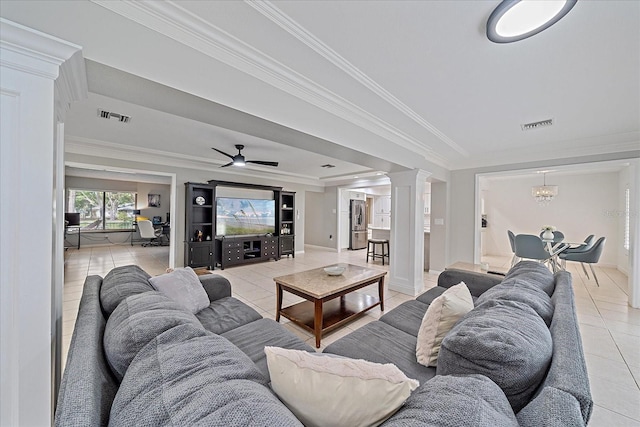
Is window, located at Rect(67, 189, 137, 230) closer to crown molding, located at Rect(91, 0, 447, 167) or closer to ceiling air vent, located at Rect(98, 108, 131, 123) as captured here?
ceiling air vent, located at Rect(98, 108, 131, 123)

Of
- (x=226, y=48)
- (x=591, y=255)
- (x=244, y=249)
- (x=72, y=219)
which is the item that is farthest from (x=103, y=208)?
(x=591, y=255)

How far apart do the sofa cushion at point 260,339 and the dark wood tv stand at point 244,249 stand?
13.6 feet

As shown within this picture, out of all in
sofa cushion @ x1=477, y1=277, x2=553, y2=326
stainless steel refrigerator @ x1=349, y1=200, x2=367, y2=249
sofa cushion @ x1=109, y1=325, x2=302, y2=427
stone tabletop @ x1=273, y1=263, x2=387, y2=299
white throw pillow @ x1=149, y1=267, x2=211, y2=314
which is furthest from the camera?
stainless steel refrigerator @ x1=349, y1=200, x2=367, y2=249

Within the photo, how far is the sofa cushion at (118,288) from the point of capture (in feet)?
4.13

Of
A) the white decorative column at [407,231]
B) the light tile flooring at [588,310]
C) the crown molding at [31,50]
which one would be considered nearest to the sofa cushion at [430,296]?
the light tile flooring at [588,310]

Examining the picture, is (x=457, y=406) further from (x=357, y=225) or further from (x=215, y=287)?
(x=357, y=225)

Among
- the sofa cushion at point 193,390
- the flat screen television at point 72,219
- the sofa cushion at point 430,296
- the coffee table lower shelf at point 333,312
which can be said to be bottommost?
the coffee table lower shelf at point 333,312

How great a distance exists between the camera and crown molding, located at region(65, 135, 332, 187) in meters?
4.02

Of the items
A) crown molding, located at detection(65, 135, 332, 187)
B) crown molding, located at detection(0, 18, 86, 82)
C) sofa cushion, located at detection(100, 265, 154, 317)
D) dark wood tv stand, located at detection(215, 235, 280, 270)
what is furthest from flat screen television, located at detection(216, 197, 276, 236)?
crown molding, located at detection(0, 18, 86, 82)

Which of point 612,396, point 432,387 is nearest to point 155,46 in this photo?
point 432,387

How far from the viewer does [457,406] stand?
60 centimetres

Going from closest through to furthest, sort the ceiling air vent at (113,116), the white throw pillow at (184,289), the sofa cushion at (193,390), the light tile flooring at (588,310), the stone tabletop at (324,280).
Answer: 1. the sofa cushion at (193,390)
2. the light tile flooring at (588,310)
3. the white throw pillow at (184,289)
4. the stone tabletop at (324,280)
5. the ceiling air vent at (113,116)

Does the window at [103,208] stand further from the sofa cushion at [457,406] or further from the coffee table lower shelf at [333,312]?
the sofa cushion at [457,406]

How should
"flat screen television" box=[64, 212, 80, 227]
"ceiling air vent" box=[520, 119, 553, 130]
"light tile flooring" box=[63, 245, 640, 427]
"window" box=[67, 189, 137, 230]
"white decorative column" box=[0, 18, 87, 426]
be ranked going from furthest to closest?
"window" box=[67, 189, 137, 230], "flat screen television" box=[64, 212, 80, 227], "ceiling air vent" box=[520, 119, 553, 130], "light tile flooring" box=[63, 245, 640, 427], "white decorative column" box=[0, 18, 87, 426]
